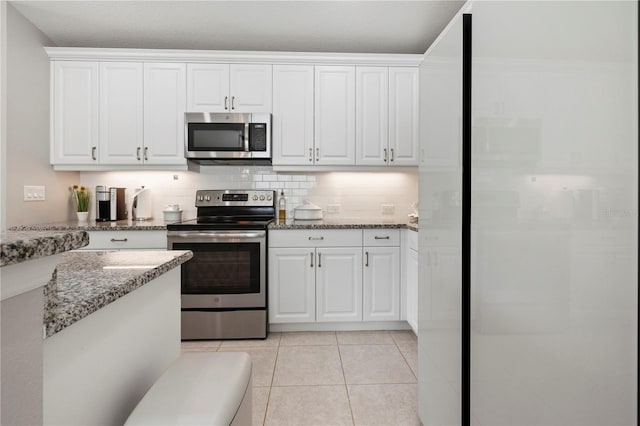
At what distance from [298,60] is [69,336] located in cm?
299

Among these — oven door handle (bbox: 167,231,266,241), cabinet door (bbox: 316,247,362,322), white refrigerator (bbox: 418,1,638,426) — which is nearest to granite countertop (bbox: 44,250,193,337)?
white refrigerator (bbox: 418,1,638,426)

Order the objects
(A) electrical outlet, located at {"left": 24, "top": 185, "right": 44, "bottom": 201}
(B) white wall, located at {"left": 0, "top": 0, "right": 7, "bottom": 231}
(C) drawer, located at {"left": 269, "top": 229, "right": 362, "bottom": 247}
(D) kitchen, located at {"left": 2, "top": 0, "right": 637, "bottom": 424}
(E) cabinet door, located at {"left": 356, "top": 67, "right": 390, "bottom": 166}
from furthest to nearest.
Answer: (E) cabinet door, located at {"left": 356, "top": 67, "right": 390, "bottom": 166} < (C) drawer, located at {"left": 269, "top": 229, "right": 362, "bottom": 247} < (A) electrical outlet, located at {"left": 24, "top": 185, "right": 44, "bottom": 201} < (D) kitchen, located at {"left": 2, "top": 0, "right": 637, "bottom": 424} < (B) white wall, located at {"left": 0, "top": 0, "right": 7, "bottom": 231}

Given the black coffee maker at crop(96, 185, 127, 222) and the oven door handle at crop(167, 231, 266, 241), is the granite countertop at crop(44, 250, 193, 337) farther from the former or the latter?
the black coffee maker at crop(96, 185, 127, 222)

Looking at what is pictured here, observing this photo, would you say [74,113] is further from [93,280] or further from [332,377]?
[332,377]

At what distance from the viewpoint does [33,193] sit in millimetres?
2957

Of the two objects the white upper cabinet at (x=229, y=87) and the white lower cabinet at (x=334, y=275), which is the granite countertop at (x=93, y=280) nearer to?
the white lower cabinet at (x=334, y=275)

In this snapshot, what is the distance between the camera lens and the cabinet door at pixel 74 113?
3.17m

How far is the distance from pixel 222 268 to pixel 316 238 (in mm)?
807

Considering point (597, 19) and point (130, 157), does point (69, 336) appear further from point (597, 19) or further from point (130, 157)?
point (130, 157)

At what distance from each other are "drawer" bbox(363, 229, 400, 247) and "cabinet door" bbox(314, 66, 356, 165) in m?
0.71

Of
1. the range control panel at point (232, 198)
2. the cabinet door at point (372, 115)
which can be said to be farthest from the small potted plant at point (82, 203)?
the cabinet door at point (372, 115)

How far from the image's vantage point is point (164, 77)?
3.21 metres

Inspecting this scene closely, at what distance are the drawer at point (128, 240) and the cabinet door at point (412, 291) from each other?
202 centimetres

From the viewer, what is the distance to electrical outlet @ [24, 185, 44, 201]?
9.46 ft
